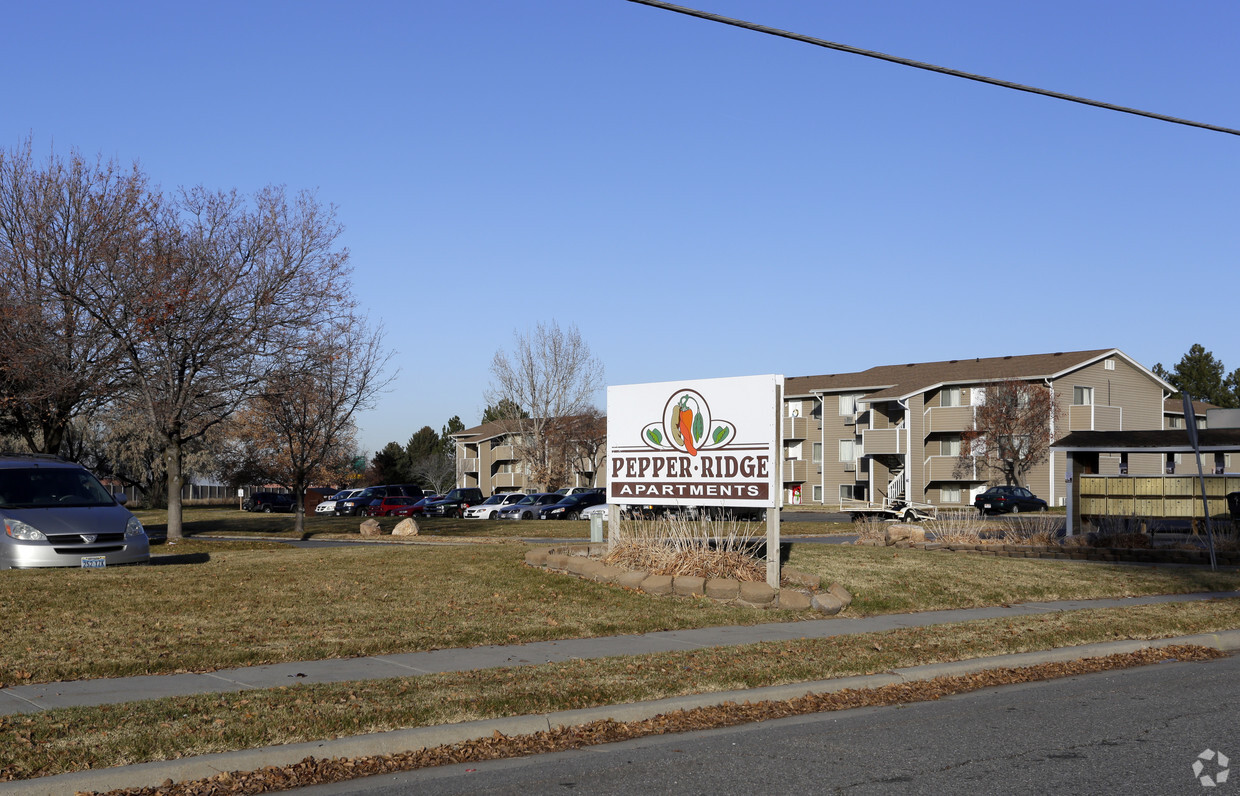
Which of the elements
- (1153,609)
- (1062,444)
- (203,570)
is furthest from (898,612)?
(1062,444)

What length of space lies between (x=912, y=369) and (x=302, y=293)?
45157mm

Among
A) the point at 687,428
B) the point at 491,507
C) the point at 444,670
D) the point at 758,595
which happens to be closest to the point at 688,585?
the point at 758,595

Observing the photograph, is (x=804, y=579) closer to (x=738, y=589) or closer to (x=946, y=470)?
(x=738, y=589)

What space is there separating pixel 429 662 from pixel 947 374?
51458mm

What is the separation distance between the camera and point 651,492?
15594 mm

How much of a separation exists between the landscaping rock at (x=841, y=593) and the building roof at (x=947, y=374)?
40195 millimetres

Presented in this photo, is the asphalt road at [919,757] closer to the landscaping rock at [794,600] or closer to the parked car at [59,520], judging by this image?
the landscaping rock at [794,600]

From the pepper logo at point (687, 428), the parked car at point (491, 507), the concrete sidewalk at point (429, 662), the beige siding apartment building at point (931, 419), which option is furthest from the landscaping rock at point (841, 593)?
the beige siding apartment building at point (931, 419)

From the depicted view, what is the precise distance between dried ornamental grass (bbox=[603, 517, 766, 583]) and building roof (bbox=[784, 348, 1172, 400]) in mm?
39301

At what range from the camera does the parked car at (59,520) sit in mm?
14383

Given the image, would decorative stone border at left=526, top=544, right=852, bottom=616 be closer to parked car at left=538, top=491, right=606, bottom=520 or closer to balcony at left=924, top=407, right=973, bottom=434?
parked car at left=538, top=491, right=606, bottom=520

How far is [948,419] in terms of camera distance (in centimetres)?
5603

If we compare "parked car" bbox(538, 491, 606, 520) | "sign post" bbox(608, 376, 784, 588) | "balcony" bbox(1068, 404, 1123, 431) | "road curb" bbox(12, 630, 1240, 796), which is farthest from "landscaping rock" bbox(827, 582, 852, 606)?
"balcony" bbox(1068, 404, 1123, 431)

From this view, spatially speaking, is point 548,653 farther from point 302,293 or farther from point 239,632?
point 302,293
